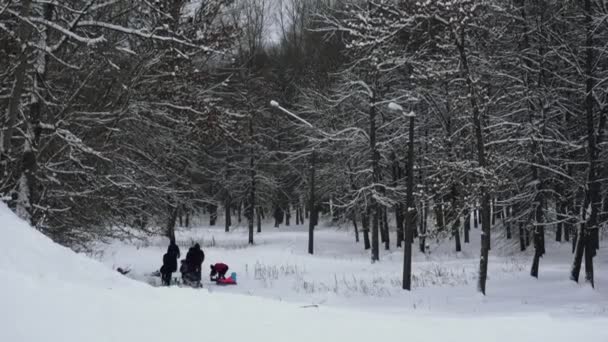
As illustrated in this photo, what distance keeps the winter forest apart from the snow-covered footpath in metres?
3.31

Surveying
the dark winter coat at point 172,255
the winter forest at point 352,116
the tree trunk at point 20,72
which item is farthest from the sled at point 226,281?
the tree trunk at point 20,72

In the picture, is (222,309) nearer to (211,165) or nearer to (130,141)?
(130,141)

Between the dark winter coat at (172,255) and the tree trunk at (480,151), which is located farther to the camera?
the dark winter coat at (172,255)

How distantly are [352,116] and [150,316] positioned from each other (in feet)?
87.8

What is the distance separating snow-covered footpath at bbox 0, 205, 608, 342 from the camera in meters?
4.18

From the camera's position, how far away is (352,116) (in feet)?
102

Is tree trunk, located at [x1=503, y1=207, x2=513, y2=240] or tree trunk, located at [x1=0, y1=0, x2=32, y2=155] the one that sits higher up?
tree trunk, located at [x1=0, y1=0, x2=32, y2=155]

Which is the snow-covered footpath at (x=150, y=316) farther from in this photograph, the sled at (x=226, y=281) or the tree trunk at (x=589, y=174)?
the sled at (x=226, y=281)

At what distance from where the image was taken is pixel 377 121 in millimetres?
30500

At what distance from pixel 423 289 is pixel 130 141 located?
31.5 feet

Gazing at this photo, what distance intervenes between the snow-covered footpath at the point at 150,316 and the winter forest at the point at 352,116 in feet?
10.9

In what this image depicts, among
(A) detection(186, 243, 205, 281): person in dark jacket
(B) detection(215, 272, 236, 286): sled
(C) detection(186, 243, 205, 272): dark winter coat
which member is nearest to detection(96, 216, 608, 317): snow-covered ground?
(B) detection(215, 272, 236, 286): sled

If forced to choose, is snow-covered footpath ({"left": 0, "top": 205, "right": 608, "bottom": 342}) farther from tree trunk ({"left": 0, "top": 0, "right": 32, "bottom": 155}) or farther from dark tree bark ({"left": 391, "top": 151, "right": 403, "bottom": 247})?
dark tree bark ({"left": 391, "top": 151, "right": 403, "bottom": 247})

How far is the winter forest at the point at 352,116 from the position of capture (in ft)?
31.6
